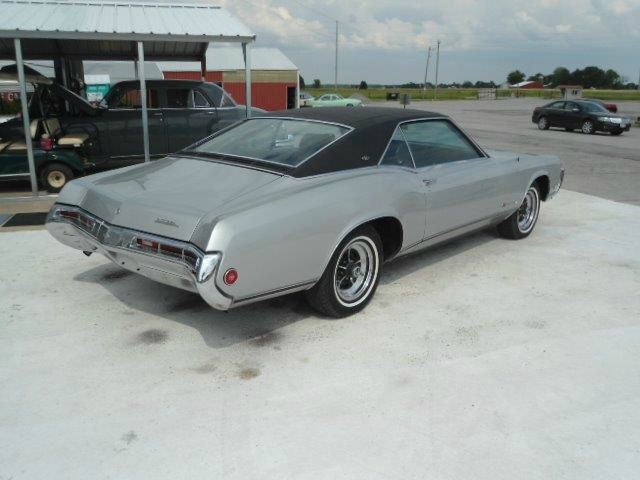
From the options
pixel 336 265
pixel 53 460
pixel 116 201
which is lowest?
pixel 53 460

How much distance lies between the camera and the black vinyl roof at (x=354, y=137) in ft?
12.3

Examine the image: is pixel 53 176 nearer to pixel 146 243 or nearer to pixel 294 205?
pixel 146 243

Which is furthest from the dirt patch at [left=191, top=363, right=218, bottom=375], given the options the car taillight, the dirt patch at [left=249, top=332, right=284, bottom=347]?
the car taillight

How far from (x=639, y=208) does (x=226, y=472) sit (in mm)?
7119

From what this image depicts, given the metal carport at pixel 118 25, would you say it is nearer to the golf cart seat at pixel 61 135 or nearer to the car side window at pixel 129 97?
the golf cart seat at pixel 61 135

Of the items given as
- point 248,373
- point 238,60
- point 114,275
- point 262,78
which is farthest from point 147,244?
point 238,60

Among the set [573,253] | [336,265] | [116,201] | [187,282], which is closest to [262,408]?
[187,282]

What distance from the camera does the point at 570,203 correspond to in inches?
307

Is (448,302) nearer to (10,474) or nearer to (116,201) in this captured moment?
(116,201)

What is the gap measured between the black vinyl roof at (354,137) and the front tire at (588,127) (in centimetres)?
1873

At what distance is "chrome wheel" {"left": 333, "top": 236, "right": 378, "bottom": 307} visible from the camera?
383cm

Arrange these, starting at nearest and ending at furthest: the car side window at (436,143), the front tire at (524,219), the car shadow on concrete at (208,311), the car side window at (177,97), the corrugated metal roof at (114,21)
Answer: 1. the car shadow on concrete at (208,311)
2. the car side window at (436,143)
3. the front tire at (524,219)
4. the corrugated metal roof at (114,21)
5. the car side window at (177,97)

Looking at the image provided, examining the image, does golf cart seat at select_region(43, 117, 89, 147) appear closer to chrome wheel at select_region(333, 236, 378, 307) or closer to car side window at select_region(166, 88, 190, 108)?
car side window at select_region(166, 88, 190, 108)

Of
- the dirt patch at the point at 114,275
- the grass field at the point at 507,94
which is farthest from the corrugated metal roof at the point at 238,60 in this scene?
the dirt patch at the point at 114,275
